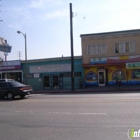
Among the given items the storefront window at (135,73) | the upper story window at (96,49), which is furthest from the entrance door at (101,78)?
the storefront window at (135,73)

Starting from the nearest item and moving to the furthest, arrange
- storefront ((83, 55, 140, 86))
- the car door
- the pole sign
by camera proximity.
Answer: the car door
storefront ((83, 55, 140, 86))
the pole sign

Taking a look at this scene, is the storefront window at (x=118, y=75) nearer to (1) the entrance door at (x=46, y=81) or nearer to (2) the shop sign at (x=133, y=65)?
(2) the shop sign at (x=133, y=65)

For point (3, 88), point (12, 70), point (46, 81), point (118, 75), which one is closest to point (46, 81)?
point (46, 81)

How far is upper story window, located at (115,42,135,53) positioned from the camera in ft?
91.5

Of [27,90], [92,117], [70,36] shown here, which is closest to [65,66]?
[70,36]

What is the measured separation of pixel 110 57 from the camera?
2812 cm

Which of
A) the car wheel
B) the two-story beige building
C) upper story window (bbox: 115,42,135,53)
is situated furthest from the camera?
upper story window (bbox: 115,42,135,53)

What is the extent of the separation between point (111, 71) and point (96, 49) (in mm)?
3700

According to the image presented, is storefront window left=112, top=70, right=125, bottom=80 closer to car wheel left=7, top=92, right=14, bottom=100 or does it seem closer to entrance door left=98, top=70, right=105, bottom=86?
entrance door left=98, top=70, right=105, bottom=86

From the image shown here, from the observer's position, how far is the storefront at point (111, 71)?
2740 cm

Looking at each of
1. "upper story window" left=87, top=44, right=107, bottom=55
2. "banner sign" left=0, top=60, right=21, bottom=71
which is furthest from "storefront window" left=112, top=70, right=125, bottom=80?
"banner sign" left=0, top=60, right=21, bottom=71

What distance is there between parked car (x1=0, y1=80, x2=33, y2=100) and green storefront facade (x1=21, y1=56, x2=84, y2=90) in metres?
11.6

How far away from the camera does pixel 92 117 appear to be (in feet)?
27.9

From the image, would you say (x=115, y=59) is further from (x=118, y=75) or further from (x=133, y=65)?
(x=133, y=65)
